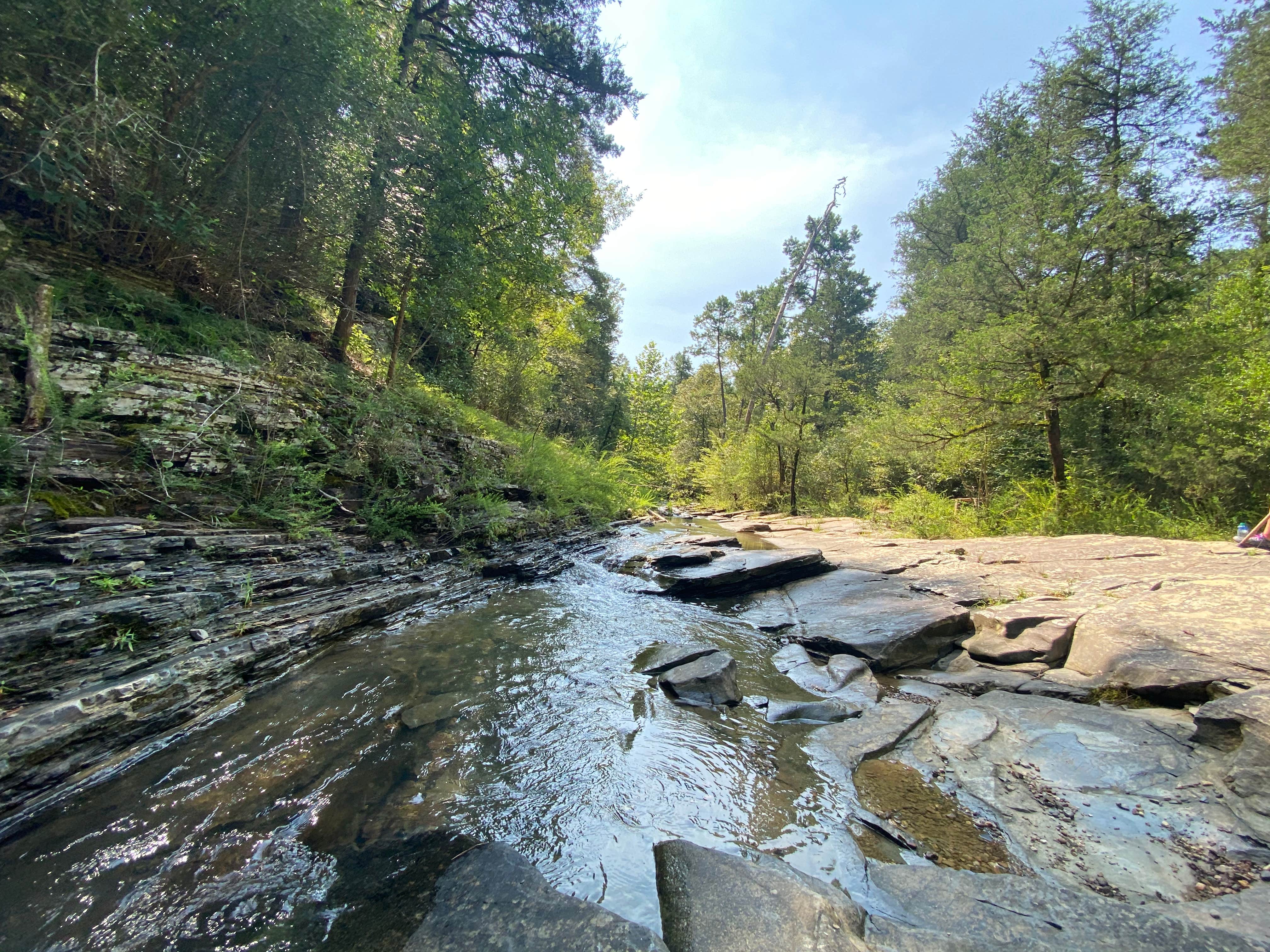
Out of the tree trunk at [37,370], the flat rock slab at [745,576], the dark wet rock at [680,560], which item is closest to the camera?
the tree trunk at [37,370]

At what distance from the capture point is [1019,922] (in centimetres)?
183

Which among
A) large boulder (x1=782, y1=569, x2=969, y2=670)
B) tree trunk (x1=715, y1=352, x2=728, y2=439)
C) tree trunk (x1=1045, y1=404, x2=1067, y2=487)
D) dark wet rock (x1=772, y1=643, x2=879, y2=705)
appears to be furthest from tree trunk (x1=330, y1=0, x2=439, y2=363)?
tree trunk (x1=715, y1=352, x2=728, y2=439)

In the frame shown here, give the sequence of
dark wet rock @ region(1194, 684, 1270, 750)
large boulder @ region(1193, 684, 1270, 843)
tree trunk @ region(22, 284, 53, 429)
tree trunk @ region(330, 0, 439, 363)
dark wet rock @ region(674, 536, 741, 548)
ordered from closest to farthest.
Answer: large boulder @ region(1193, 684, 1270, 843) → dark wet rock @ region(1194, 684, 1270, 750) → tree trunk @ region(22, 284, 53, 429) → tree trunk @ region(330, 0, 439, 363) → dark wet rock @ region(674, 536, 741, 548)

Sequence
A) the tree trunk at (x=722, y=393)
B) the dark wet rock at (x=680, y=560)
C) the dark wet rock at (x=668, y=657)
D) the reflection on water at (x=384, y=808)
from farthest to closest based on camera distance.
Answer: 1. the tree trunk at (x=722, y=393)
2. the dark wet rock at (x=680, y=560)
3. the dark wet rock at (x=668, y=657)
4. the reflection on water at (x=384, y=808)

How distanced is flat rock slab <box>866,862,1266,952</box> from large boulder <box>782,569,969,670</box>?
2846 mm

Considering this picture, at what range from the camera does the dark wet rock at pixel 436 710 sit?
3.28m

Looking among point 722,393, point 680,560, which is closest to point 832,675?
point 680,560

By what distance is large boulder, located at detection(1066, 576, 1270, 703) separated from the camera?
3334mm

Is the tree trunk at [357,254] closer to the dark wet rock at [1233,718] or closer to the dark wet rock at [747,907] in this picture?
the dark wet rock at [747,907]

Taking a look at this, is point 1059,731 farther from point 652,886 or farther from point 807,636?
point 652,886

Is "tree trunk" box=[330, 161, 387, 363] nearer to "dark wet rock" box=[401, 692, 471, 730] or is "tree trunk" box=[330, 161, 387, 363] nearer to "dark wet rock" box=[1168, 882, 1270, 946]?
"dark wet rock" box=[401, 692, 471, 730]

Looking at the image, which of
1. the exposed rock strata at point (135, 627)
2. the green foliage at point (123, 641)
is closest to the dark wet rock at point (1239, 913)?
the exposed rock strata at point (135, 627)

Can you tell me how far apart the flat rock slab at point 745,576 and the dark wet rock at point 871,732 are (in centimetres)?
358

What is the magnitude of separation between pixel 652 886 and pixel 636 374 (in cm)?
3834
